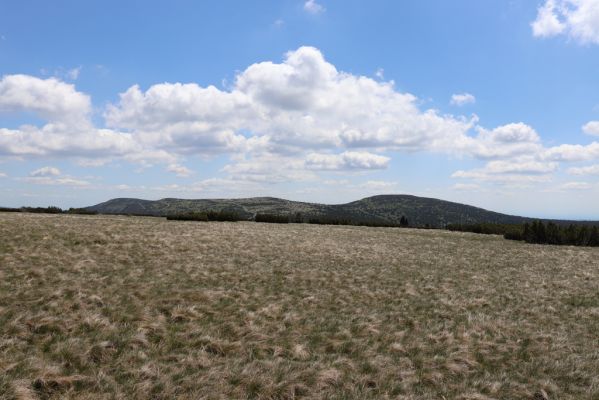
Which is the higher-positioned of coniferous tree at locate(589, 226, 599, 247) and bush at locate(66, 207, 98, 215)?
bush at locate(66, 207, 98, 215)

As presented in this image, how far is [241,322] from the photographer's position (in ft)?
42.2

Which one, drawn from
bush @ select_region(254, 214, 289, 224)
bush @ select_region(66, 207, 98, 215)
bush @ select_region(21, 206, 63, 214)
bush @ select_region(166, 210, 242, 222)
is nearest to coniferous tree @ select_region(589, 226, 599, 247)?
bush @ select_region(254, 214, 289, 224)

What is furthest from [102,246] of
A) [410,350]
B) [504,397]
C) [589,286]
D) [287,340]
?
[589,286]

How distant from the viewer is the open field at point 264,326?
8617mm

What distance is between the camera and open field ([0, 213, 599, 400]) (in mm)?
8617

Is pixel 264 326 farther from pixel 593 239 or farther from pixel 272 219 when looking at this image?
pixel 593 239

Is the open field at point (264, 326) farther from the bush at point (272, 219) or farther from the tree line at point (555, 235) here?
the bush at point (272, 219)

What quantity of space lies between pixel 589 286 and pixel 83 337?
91.4ft

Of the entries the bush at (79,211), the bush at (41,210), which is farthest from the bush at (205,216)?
the bush at (41,210)

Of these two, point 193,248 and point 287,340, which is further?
point 193,248

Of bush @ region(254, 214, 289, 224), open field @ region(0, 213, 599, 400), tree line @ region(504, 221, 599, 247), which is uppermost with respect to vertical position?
bush @ region(254, 214, 289, 224)

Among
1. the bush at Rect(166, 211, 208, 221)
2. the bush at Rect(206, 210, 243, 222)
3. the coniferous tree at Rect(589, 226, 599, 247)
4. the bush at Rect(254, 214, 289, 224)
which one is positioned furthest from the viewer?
the bush at Rect(254, 214, 289, 224)

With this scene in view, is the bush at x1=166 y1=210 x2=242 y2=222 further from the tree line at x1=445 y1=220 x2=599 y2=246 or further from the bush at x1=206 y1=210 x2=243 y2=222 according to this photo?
the tree line at x1=445 y1=220 x2=599 y2=246

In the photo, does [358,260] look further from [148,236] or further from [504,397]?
[504,397]
